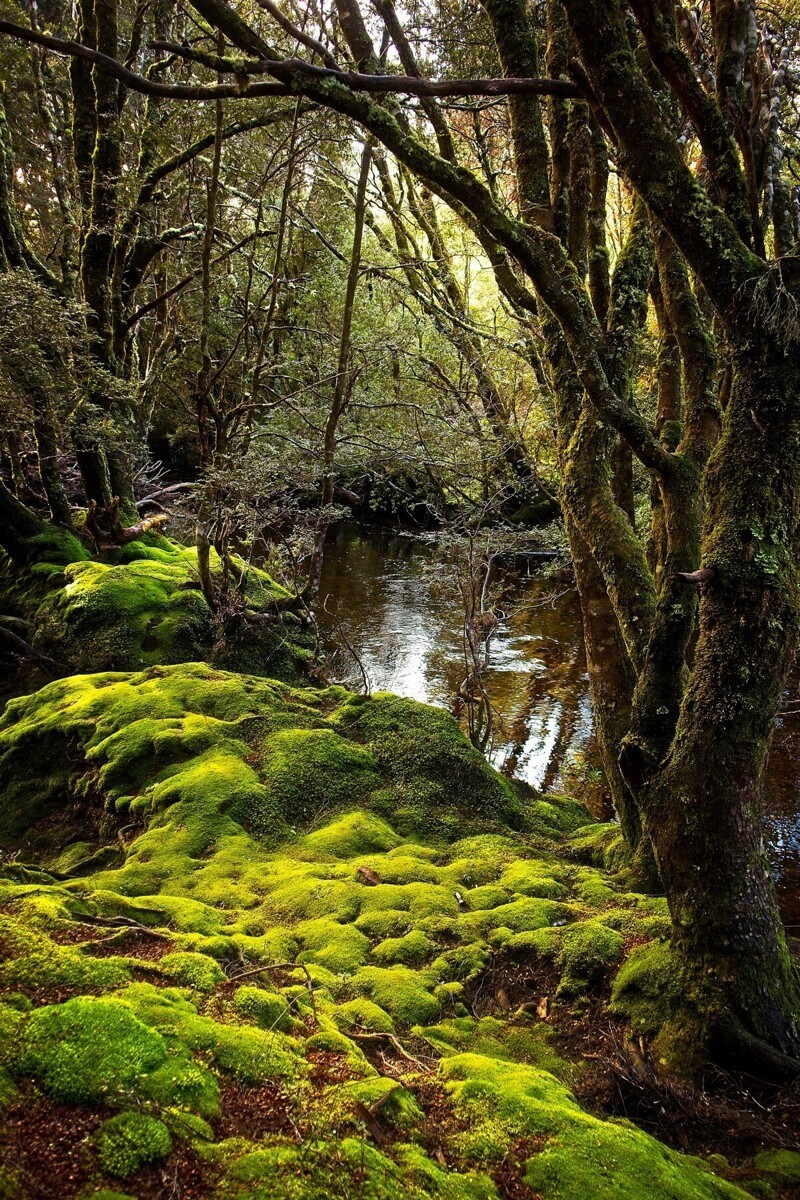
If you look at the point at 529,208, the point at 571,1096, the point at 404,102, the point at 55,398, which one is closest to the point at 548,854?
the point at 571,1096

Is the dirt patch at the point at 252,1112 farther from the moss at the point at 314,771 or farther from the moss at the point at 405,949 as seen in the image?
the moss at the point at 314,771

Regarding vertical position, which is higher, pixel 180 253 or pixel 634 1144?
pixel 180 253

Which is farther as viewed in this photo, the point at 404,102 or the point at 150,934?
the point at 404,102

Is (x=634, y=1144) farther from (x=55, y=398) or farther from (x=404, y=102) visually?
(x=55, y=398)

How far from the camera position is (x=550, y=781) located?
32.1ft

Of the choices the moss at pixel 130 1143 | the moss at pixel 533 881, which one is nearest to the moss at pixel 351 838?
the moss at pixel 533 881

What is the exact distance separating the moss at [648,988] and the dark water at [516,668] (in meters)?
3.95

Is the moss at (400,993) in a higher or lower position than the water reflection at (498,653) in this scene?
lower

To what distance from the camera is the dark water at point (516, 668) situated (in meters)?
9.39

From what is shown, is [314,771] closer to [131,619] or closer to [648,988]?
[648,988]

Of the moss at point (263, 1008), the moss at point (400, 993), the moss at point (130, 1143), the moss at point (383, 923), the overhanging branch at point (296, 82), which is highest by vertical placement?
the overhanging branch at point (296, 82)

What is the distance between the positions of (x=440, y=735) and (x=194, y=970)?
13.7 feet

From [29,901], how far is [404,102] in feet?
22.2

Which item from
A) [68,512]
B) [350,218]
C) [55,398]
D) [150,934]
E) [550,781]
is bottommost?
[550,781]
